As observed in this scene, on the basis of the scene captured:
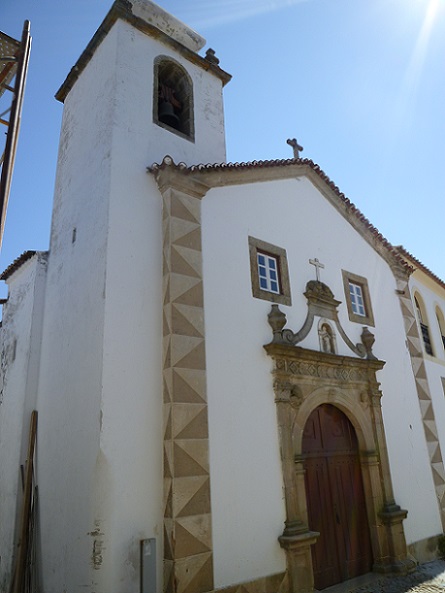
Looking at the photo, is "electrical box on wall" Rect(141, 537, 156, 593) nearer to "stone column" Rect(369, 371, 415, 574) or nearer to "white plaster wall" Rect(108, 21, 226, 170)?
"stone column" Rect(369, 371, 415, 574)

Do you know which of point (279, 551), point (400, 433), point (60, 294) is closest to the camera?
point (279, 551)

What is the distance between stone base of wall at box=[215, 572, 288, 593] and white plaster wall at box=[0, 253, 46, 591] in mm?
2911

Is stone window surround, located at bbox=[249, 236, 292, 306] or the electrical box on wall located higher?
stone window surround, located at bbox=[249, 236, 292, 306]

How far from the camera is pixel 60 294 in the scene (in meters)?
6.68

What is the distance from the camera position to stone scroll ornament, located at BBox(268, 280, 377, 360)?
650cm

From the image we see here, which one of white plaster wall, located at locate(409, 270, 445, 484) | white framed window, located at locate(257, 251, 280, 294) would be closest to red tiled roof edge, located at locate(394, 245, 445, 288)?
white plaster wall, located at locate(409, 270, 445, 484)

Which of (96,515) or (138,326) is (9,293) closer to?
(138,326)

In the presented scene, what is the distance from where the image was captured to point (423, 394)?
8.98 metres

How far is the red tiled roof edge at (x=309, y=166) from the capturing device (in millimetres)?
6266

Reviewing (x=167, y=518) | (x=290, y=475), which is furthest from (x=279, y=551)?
(x=167, y=518)

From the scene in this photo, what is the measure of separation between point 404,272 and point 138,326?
6.88 meters

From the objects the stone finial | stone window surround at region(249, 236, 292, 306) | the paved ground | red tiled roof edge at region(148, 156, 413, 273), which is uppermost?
the stone finial

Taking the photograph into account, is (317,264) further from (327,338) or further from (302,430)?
(302,430)

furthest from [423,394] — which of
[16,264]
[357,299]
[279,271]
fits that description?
[16,264]
